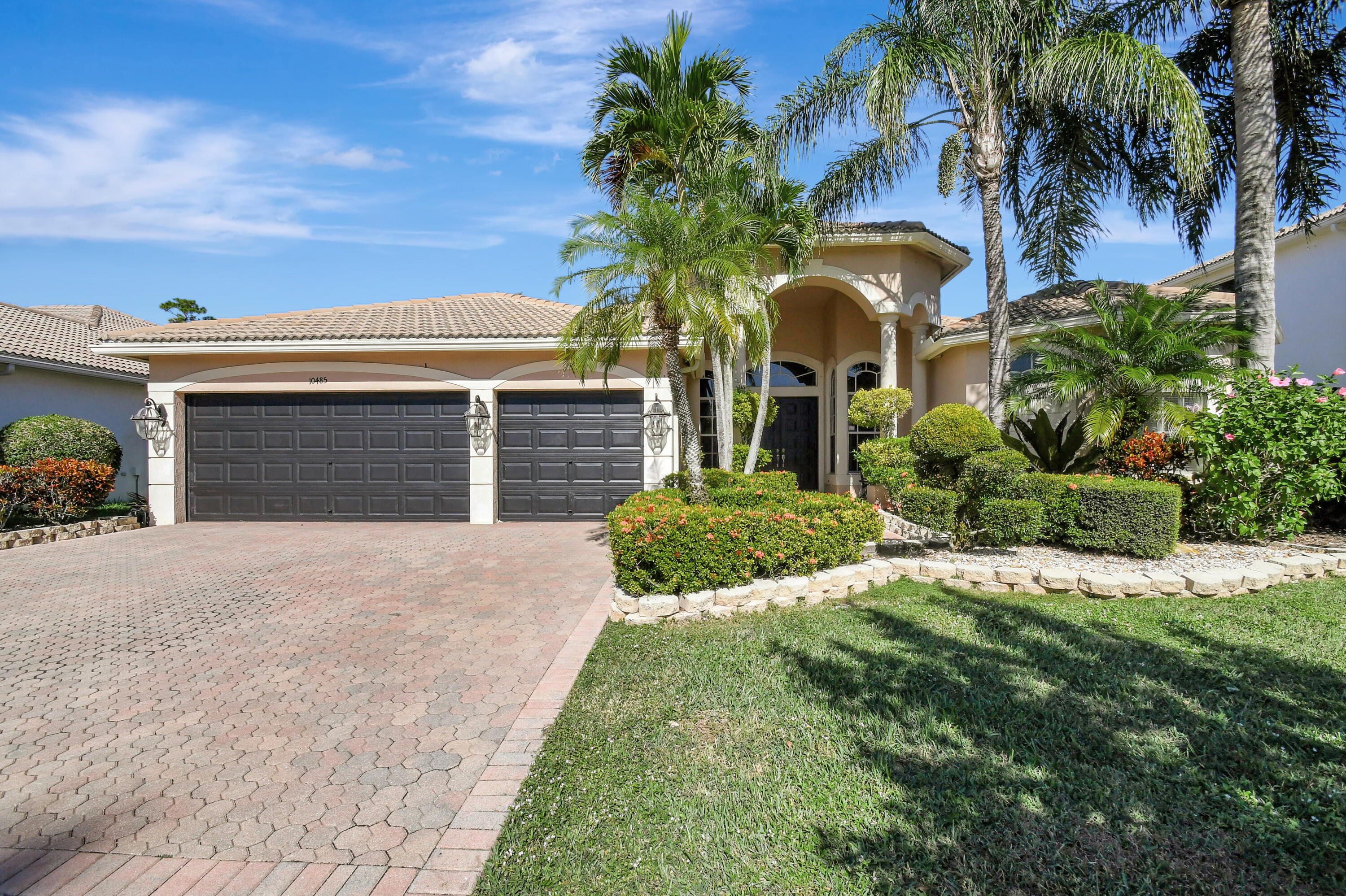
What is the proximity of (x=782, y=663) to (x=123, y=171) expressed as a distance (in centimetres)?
1461

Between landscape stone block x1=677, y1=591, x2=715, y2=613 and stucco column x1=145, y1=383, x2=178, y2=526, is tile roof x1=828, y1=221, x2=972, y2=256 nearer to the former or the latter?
landscape stone block x1=677, y1=591, x2=715, y2=613

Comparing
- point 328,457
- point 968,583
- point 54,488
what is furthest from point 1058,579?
point 54,488

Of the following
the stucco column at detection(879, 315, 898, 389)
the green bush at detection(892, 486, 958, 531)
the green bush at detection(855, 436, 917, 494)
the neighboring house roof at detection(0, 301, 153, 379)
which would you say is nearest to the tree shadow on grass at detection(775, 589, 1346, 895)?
the green bush at detection(892, 486, 958, 531)

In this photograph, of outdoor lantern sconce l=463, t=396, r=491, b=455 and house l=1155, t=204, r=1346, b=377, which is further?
house l=1155, t=204, r=1346, b=377

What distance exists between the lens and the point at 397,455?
12.3m

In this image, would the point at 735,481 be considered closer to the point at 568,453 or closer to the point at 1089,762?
the point at 568,453

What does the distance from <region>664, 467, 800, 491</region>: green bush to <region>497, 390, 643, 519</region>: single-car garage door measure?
1.66 meters

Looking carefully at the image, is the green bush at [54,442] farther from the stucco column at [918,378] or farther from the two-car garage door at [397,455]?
the stucco column at [918,378]

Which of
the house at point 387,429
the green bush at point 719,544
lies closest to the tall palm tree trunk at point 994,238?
the house at point 387,429

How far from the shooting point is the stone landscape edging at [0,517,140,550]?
33.0 ft

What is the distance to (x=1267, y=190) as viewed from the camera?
29.1ft

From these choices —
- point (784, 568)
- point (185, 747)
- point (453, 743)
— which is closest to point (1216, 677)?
point (784, 568)

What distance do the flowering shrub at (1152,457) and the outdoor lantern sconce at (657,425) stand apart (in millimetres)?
7058

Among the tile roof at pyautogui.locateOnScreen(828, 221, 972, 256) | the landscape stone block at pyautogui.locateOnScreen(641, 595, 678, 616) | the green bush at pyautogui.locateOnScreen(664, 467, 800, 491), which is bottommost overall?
the landscape stone block at pyautogui.locateOnScreen(641, 595, 678, 616)
